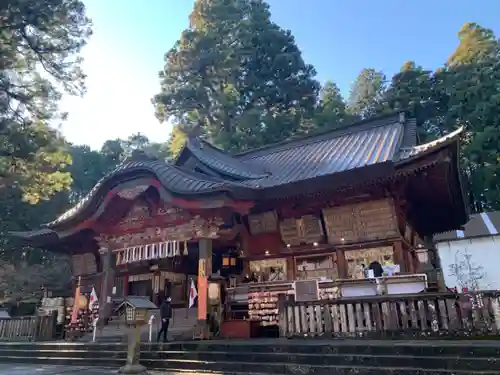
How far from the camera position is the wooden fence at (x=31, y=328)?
47.4ft

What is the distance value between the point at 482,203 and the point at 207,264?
31861mm

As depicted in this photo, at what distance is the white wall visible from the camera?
23281 millimetres

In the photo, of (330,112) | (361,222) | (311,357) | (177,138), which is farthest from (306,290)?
(330,112)

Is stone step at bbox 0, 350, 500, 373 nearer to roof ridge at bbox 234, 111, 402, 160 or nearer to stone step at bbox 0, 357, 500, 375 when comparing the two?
stone step at bbox 0, 357, 500, 375

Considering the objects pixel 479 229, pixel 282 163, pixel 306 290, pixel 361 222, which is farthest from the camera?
pixel 479 229

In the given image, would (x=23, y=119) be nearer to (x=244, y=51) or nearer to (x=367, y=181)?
(x=367, y=181)

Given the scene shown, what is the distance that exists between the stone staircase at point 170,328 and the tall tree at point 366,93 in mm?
35931

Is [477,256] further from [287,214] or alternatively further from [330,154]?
[287,214]

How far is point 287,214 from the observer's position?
46.4ft

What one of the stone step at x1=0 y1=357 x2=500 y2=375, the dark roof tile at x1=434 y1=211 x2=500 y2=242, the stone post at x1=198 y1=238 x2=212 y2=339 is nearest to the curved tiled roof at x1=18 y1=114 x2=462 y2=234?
the stone post at x1=198 y1=238 x2=212 y2=339

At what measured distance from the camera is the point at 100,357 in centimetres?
1057

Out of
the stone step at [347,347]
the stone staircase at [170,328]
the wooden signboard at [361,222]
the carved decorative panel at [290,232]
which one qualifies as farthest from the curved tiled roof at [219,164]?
the stone step at [347,347]

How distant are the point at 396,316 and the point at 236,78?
35.5m

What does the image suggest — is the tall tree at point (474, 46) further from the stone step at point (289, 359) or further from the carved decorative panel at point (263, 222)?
the stone step at point (289, 359)
